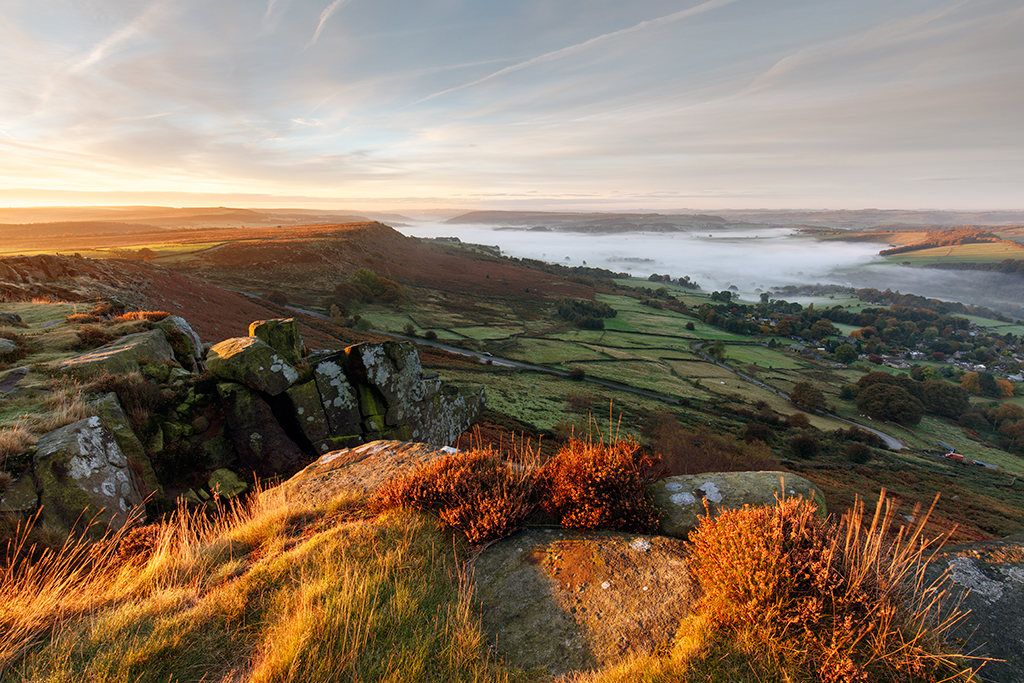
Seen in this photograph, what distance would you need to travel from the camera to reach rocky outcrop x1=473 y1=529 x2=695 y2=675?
3.92 meters

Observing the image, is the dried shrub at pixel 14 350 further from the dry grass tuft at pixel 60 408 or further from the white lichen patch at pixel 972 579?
the white lichen patch at pixel 972 579

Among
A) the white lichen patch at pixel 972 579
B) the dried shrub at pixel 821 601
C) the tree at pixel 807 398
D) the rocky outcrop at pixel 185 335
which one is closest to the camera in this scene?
the dried shrub at pixel 821 601

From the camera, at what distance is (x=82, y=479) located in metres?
6.31

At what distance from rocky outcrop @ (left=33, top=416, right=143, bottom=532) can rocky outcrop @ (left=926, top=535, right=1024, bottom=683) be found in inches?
435

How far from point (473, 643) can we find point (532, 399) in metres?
35.0

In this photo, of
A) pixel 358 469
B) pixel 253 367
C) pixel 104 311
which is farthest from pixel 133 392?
pixel 104 311

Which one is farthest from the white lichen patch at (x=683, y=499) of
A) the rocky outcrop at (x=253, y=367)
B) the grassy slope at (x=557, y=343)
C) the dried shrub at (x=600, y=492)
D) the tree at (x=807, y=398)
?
the tree at (x=807, y=398)

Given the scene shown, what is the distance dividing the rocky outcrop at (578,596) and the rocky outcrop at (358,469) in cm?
266

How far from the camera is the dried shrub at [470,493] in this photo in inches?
214

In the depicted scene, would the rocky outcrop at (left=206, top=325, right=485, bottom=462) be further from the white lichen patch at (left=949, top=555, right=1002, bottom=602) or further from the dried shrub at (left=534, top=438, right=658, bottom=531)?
the white lichen patch at (left=949, top=555, right=1002, bottom=602)

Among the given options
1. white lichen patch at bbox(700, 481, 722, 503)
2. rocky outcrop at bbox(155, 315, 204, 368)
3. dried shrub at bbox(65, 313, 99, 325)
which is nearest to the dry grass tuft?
rocky outcrop at bbox(155, 315, 204, 368)

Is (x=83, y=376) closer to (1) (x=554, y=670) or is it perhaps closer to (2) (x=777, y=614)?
(1) (x=554, y=670)

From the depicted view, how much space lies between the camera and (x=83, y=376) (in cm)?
944

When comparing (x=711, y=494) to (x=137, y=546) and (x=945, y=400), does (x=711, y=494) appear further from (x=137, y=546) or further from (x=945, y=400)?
(x=945, y=400)
